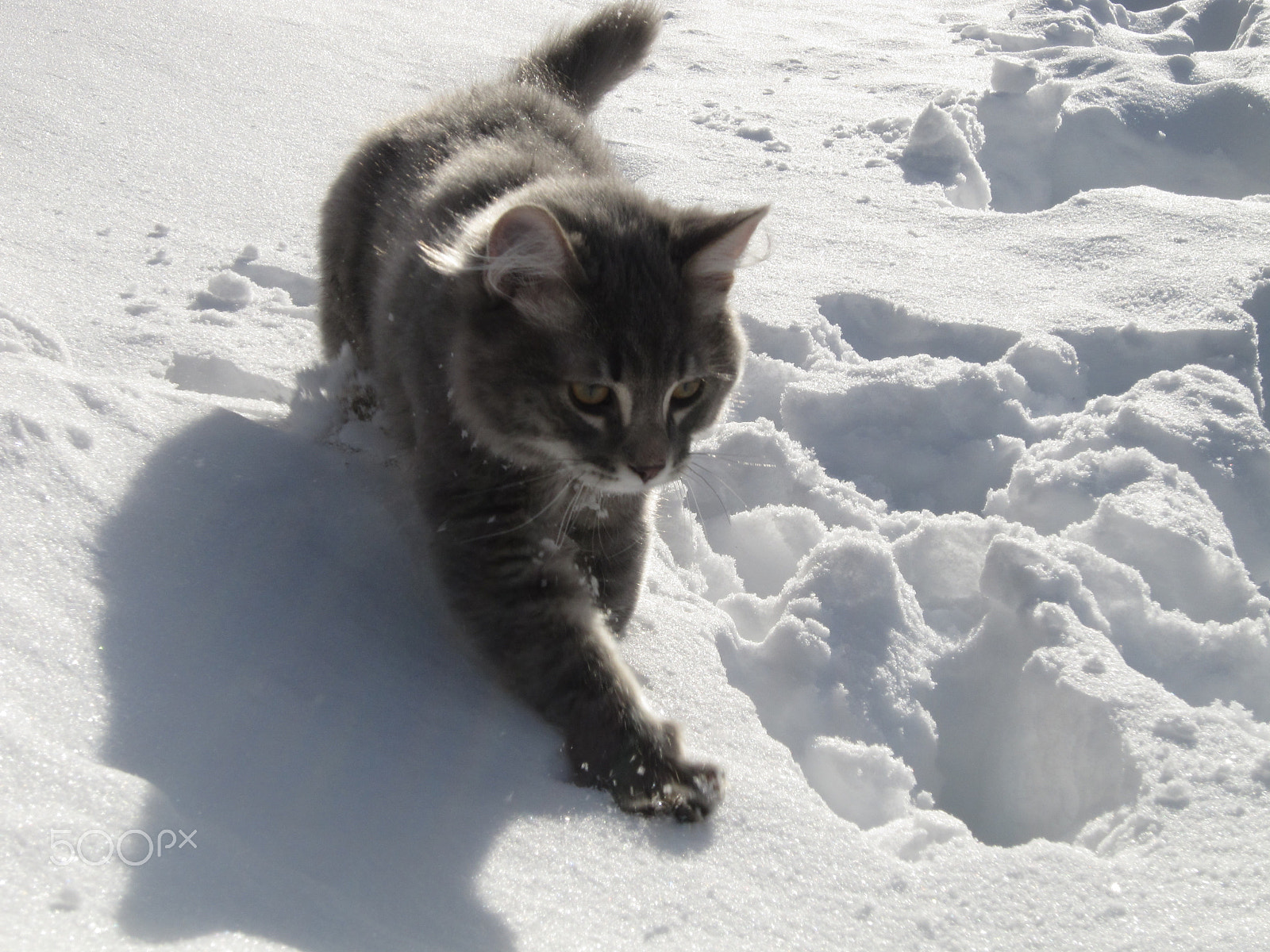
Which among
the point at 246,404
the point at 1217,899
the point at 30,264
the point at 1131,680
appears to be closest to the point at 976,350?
the point at 1131,680

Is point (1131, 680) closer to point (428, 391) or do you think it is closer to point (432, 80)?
point (428, 391)

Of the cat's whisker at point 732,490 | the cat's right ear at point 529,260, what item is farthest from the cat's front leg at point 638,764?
the cat's whisker at point 732,490

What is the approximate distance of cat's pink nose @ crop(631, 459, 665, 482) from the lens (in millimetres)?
1781

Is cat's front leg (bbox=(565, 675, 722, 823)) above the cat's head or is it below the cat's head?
below

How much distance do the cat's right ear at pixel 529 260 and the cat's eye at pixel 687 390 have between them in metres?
0.31

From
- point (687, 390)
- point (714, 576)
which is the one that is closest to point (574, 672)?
point (687, 390)

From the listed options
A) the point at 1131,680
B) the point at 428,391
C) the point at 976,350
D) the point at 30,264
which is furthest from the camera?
the point at 976,350

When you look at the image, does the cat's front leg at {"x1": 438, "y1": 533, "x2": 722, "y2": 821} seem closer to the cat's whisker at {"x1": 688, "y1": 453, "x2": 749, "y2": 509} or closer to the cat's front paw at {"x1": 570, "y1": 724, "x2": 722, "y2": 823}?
the cat's front paw at {"x1": 570, "y1": 724, "x2": 722, "y2": 823}

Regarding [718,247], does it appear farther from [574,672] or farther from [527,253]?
[574,672]

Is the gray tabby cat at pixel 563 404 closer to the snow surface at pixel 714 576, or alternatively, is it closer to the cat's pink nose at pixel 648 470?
the cat's pink nose at pixel 648 470

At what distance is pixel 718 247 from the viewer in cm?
188

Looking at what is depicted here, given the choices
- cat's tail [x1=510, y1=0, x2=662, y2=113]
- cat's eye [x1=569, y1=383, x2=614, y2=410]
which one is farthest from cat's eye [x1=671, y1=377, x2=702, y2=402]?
cat's tail [x1=510, y1=0, x2=662, y2=113]

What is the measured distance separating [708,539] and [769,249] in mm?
860

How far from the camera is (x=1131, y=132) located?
4.58 meters
